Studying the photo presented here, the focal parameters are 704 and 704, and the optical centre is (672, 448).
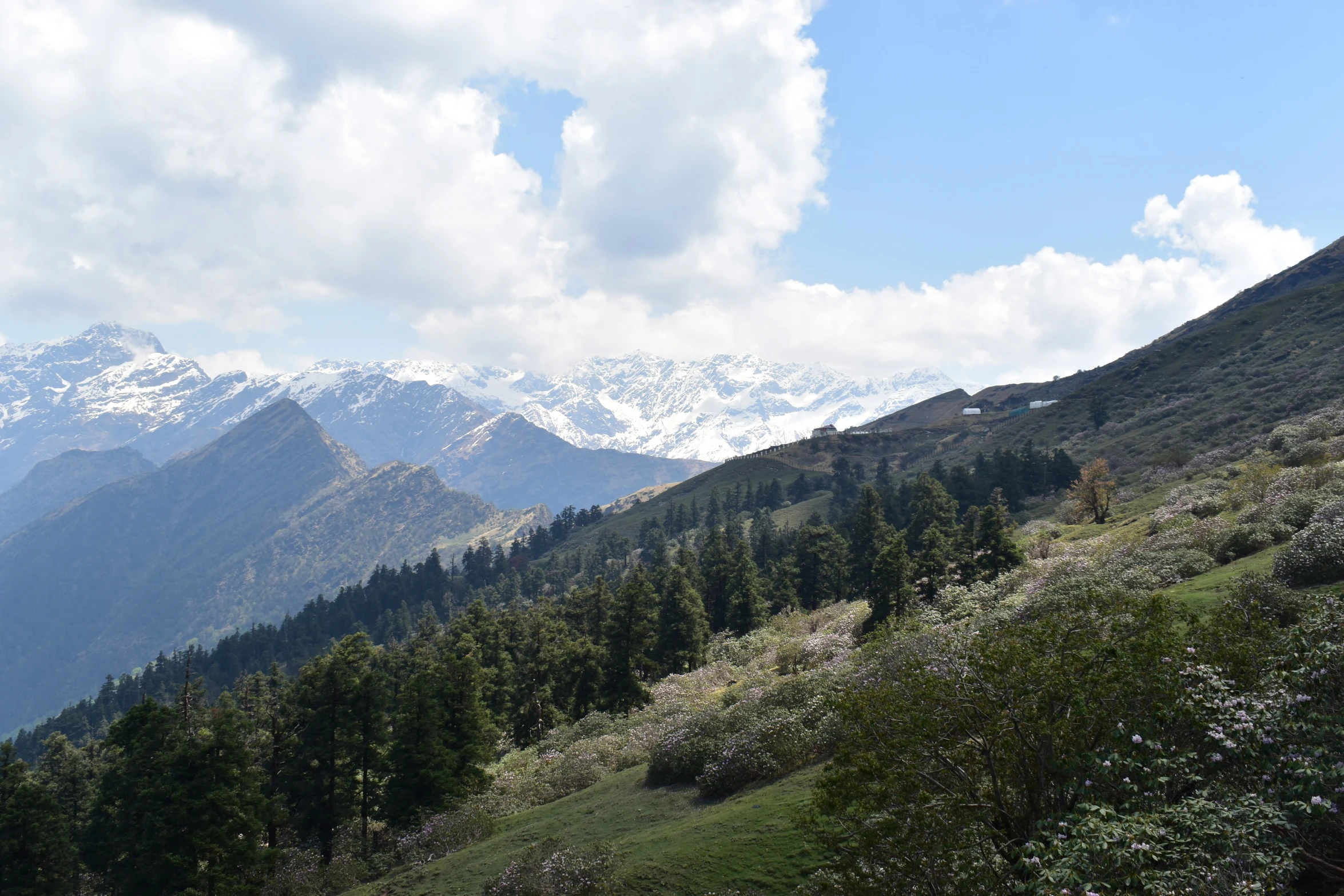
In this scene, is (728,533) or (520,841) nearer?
(520,841)

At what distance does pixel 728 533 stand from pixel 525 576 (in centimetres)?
7744

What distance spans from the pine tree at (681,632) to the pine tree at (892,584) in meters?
19.8

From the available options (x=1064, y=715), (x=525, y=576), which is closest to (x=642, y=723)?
Result: (x=1064, y=715)

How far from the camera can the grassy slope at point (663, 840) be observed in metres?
17.9

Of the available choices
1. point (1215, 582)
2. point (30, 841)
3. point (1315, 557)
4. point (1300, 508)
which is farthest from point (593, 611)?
point (1315, 557)

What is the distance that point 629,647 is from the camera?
194ft

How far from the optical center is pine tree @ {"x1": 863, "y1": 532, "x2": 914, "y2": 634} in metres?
49.8

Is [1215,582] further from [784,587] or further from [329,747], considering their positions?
[784,587]

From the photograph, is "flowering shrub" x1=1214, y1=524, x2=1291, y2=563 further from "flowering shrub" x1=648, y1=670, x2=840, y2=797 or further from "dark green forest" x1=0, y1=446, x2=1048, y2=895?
"flowering shrub" x1=648, y1=670, x2=840, y2=797

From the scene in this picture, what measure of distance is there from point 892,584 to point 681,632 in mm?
23881

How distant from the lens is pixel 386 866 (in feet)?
105

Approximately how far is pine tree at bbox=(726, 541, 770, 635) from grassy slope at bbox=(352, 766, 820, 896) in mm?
43772

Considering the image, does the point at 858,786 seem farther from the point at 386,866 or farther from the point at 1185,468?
the point at 1185,468

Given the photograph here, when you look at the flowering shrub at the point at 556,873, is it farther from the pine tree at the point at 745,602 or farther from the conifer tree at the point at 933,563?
the pine tree at the point at 745,602
